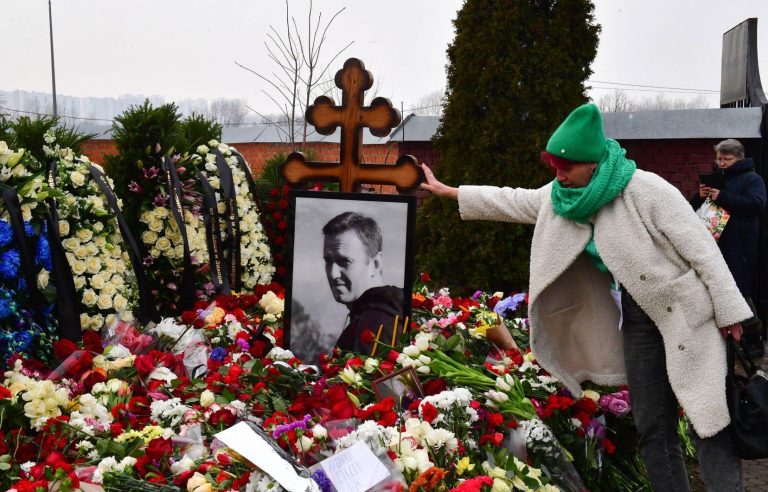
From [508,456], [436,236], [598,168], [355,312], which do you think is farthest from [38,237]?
[436,236]

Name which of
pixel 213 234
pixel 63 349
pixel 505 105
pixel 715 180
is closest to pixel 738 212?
pixel 715 180

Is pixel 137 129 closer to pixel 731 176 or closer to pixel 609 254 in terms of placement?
pixel 609 254

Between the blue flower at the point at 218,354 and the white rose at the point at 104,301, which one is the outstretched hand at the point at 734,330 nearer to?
the blue flower at the point at 218,354

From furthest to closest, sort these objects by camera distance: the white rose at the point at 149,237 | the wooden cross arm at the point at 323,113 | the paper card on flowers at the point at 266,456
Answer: the white rose at the point at 149,237, the wooden cross arm at the point at 323,113, the paper card on flowers at the point at 266,456

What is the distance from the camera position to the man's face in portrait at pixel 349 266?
3574 mm

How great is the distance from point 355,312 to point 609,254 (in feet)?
4.27

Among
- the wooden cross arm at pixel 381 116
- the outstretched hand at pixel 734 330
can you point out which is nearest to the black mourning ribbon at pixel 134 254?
the wooden cross arm at pixel 381 116

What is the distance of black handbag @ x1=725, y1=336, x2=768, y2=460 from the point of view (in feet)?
8.27

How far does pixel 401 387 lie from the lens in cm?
281

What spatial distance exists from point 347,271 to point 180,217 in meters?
1.05

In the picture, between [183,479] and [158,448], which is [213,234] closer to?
[158,448]

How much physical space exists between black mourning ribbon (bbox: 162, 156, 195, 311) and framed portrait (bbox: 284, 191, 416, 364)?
0.73 metres

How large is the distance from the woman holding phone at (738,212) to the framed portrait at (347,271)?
3.19 m

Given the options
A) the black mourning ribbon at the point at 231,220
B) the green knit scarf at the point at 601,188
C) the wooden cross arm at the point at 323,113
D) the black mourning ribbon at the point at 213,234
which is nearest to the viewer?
the green knit scarf at the point at 601,188
